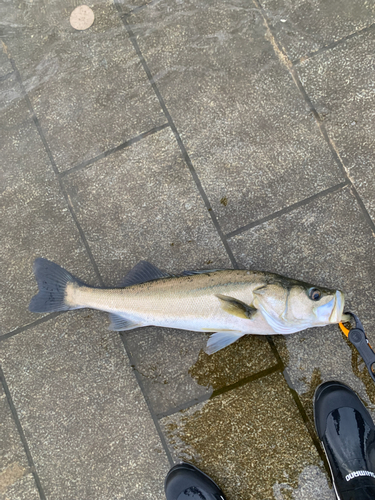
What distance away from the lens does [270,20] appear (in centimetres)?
356

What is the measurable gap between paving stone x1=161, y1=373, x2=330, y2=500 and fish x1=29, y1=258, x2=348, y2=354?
655 mm

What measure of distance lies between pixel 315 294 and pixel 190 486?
2119 millimetres

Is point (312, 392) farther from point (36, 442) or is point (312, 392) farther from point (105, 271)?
point (36, 442)

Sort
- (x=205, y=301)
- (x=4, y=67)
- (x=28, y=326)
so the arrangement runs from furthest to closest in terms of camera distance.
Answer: (x=4, y=67), (x=28, y=326), (x=205, y=301)

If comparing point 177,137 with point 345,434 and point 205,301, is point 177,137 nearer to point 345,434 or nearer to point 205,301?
point 205,301

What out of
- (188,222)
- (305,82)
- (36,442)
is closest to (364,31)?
(305,82)

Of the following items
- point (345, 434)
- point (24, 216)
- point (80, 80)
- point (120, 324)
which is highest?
point (80, 80)

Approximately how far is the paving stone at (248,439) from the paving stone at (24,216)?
1.76 m

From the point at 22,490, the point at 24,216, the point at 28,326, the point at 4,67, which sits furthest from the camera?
the point at 4,67

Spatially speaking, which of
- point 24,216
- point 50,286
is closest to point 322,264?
point 50,286

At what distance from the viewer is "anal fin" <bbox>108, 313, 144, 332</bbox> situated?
3168 millimetres

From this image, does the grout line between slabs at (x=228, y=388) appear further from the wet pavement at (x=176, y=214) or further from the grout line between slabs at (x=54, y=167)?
the grout line between slabs at (x=54, y=167)

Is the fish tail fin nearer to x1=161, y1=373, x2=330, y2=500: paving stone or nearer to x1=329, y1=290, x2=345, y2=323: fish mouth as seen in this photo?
x1=161, y1=373, x2=330, y2=500: paving stone

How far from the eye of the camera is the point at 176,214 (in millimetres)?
3504
